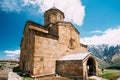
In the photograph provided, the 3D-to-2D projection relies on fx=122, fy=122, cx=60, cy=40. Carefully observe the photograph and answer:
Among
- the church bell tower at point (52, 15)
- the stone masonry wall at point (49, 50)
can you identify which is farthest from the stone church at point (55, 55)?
the church bell tower at point (52, 15)

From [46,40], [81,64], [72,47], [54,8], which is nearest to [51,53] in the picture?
[46,40]

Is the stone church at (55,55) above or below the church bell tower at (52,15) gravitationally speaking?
below

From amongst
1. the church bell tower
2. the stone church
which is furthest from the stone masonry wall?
the church bell tower

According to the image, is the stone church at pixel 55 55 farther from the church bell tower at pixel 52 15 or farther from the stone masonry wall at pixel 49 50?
the church bell tower at pixel 52 15

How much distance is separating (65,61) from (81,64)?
2801mm

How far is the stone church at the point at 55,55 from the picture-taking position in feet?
56.1

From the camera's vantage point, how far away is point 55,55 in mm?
20141

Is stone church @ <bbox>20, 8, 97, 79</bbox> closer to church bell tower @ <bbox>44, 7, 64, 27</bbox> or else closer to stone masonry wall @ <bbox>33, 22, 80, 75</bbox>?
stone masonry wall @ <bbox>33, 22, 80, 75</bbox>

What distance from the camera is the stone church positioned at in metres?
17.1

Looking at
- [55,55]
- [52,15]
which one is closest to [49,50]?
[55,55]

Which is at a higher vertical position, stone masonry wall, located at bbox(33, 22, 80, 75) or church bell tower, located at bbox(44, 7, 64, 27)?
church bell tower, located at bbox(44, 7, 64, 27)

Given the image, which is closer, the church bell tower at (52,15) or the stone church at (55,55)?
the stone church at (55,55)

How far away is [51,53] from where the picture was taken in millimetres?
19375

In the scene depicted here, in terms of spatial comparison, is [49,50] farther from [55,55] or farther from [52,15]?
[52,15]
